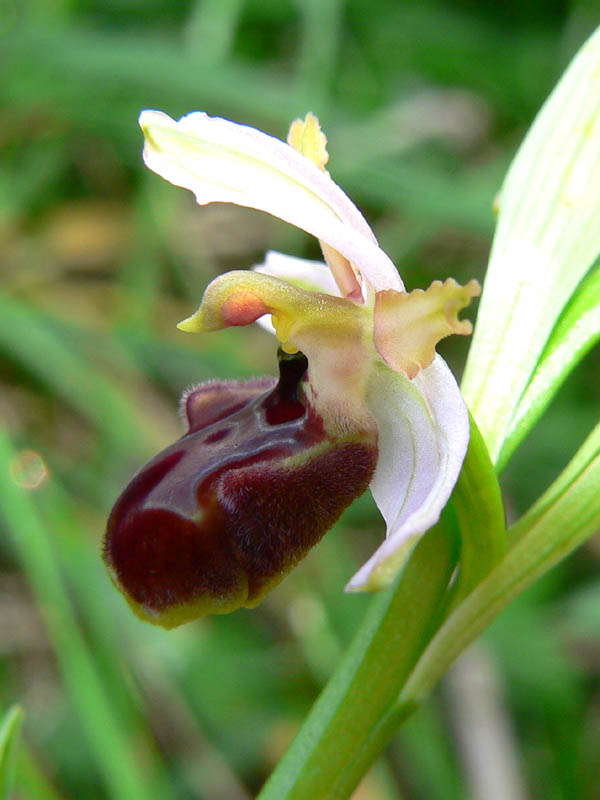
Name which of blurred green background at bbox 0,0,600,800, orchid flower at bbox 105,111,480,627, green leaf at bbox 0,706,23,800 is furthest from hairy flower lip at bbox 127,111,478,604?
blurred green background at bbox 0,0,600,800

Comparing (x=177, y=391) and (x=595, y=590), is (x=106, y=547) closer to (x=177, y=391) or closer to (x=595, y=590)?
(x=595, y=590)

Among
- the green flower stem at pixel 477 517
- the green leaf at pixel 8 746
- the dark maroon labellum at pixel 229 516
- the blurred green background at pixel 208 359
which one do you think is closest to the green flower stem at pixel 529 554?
the green flower stem at pixel 477 517

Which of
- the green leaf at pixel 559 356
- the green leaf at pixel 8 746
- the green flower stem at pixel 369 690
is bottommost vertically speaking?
the green leaf at pixel 8 746

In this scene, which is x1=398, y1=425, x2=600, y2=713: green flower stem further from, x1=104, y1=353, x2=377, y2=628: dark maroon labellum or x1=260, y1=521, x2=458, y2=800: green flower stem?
x1=104, y1=353, x2=377, y2=628: dark maroon labellum

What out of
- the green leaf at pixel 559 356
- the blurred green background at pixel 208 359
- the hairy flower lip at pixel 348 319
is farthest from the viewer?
the blurred green background at pixel 208 359

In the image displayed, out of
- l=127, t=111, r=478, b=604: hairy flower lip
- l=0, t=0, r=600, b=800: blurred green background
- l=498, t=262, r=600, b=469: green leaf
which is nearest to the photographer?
l=127, t=111, r=478, b=604: hairy flower lip

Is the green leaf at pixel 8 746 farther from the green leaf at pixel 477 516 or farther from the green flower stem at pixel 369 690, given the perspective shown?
the green leaf at pixel 477 516

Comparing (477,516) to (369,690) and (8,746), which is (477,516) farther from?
(8,746)

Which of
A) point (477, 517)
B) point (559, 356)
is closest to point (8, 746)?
point (477, 517)
